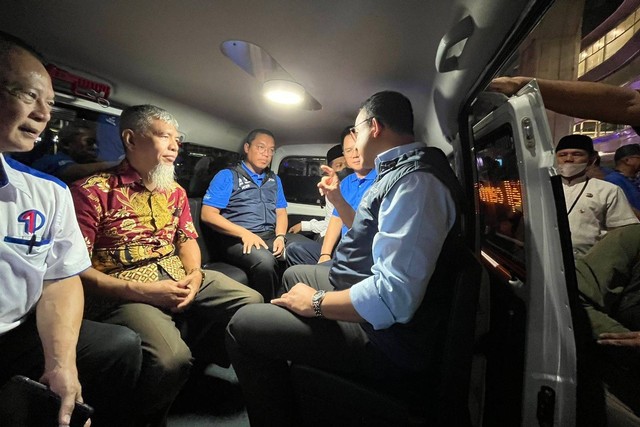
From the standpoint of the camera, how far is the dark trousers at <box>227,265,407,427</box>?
50.1 inches

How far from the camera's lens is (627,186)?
2.90m

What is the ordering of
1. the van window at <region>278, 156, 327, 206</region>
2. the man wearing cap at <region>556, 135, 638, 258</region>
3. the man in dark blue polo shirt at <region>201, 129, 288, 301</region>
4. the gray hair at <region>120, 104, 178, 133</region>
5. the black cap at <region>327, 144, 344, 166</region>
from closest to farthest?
the gray hair at <region>120, 104, 178, 133</region>, the man wearing cap at <region>556, 135, 638, 258</region>, the man in dark blue polo shirt at <region>201, 129, 288, 301</region>, the black cap at <region>327, 144, 344, 166</region>, the van window at <region>278, 156, 327, 206</region>

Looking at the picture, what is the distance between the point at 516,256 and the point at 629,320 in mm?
837

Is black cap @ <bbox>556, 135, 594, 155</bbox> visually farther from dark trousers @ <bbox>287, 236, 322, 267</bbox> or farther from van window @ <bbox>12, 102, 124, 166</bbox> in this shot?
van window @ <bbox>12, 102, 124, 166</bbox>

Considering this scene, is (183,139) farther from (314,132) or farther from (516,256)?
(516,256)

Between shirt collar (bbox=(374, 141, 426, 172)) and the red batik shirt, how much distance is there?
5.09 feet

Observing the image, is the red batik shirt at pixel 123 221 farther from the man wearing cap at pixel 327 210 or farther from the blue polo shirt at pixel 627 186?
the blue polo shirt at pixel 627 186

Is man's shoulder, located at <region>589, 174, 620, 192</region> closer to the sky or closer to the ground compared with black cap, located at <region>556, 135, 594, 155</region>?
closer to the ground

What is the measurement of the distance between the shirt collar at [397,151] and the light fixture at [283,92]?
46.0 inches

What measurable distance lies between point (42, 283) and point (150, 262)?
2.14ft

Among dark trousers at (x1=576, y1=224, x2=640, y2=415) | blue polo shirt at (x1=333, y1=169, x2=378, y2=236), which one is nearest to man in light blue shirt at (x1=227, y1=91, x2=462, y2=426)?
dark trousers at (x1=576, y1=224, x2=640, y2=415)

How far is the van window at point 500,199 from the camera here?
1.38m

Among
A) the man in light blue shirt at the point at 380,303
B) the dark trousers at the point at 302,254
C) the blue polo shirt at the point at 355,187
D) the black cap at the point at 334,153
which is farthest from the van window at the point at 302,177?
the man in light blue shirt at the point at 380,303

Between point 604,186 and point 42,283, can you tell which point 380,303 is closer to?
point 42,283
